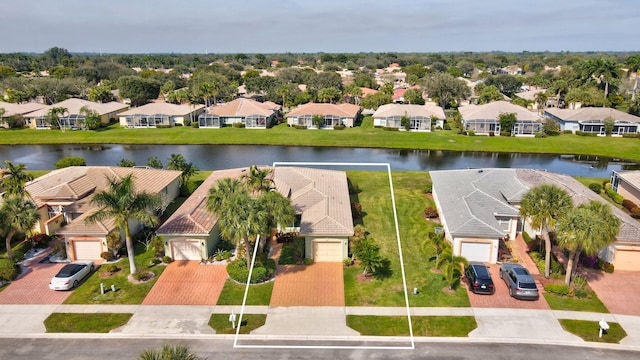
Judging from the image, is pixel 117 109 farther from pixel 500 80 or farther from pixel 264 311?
pixel 500 80

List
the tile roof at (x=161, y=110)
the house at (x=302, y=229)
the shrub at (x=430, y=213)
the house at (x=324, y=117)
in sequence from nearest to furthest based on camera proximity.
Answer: the house at (x=302, y=229) → the shrub at (x=430, y=213) → the house at (x=324, y=117) → the tile roof at (x=161, y=110)

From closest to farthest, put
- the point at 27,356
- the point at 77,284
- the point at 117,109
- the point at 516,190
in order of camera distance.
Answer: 1. the point at 27,356
2. the point at 77,284
3. the point at 516,190
4. the point at 117,109

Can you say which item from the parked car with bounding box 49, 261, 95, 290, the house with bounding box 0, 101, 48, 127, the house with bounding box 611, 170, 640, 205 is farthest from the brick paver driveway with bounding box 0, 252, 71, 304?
the house with bounding box 0, 101, 48, 127

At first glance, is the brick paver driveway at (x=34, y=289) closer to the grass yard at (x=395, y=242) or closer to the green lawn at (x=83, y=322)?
the green lawn at (x=83, y=322)

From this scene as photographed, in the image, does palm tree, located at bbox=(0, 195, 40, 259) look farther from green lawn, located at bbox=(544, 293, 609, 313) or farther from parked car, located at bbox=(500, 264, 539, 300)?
green lawn, located at bbox=(544, 293, 609, 313)

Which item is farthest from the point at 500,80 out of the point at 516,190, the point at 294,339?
the point at 294,339

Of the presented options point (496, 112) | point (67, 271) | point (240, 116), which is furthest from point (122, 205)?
point (496, 112)

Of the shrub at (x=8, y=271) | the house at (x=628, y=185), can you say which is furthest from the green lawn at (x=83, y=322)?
the house at (x=628, y=185)
